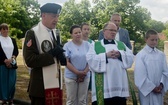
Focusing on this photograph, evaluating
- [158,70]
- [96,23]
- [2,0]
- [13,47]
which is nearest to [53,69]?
[158,70]

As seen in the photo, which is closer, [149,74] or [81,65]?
[149,74]

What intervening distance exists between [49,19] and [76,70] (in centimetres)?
230

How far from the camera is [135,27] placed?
53688 millimetres

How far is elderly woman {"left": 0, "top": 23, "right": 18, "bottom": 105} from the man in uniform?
12.5 ft

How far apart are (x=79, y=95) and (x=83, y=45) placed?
38.5 inches

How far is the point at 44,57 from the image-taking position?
379 centimetres

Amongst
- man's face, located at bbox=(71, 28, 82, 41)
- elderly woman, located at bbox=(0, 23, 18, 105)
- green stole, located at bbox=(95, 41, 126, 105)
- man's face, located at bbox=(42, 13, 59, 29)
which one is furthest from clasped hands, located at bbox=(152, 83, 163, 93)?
elderly woman, located at bbox=(0, 23, 18, 105)

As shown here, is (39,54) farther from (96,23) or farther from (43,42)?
(96,23)

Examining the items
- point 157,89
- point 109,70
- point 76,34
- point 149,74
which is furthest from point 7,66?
point 157,89

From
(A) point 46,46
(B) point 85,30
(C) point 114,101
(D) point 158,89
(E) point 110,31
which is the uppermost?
(B) point 85,30

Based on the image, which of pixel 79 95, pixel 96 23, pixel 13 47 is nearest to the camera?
pixel 79 95

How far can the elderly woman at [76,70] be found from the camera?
611 centimetres

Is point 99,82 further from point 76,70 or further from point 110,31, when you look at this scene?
point 76,70

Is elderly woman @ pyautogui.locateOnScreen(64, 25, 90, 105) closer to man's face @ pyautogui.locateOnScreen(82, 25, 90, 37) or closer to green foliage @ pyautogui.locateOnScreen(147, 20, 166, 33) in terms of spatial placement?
man's face @ pyautogui.locateOnScreen(82, 25, 90, 37)
